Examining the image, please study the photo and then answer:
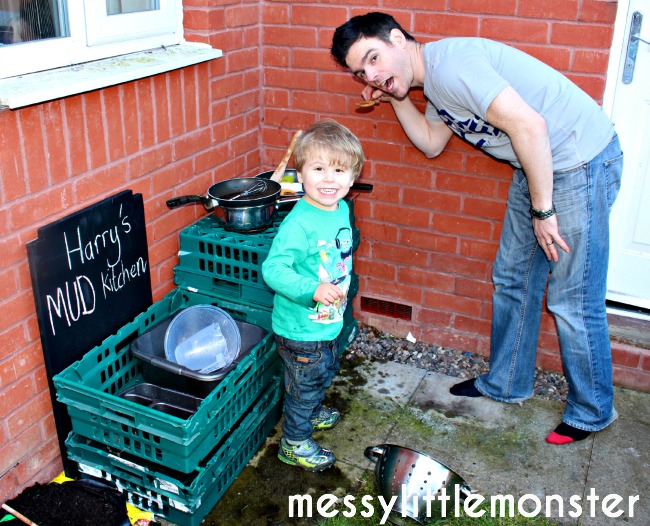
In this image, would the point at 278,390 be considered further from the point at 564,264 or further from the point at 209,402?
the point at 564,264

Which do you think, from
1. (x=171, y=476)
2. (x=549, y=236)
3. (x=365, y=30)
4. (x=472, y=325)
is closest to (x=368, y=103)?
(x=365, y=30)

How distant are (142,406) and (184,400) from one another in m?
0.47

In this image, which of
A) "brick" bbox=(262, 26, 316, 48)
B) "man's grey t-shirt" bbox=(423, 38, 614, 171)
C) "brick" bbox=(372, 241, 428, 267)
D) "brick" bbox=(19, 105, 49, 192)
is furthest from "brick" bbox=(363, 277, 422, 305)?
"brick" bbox=(19, 105, 49, 192)

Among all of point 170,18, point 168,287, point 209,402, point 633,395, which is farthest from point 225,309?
point 633,395

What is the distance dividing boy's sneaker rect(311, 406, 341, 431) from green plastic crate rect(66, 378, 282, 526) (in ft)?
1.34

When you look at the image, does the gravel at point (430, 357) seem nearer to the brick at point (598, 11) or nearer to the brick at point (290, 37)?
the brick at point (290, 37)

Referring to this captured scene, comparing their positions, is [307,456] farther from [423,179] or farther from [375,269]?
[423,179]

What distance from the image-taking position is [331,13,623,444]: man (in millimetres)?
2789

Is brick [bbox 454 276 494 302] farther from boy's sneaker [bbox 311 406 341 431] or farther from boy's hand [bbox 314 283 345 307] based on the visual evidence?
boy's hand [bbox 314 283 345 307]

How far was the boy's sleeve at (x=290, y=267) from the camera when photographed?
264 centimetres

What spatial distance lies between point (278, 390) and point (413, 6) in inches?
78.8

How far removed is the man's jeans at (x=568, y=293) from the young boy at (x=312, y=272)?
891 mm

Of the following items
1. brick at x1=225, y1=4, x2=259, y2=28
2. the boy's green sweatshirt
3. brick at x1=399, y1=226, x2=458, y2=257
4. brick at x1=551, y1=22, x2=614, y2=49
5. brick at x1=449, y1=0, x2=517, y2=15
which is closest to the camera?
the boy's green sweatshirt

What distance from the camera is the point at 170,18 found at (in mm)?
3330
